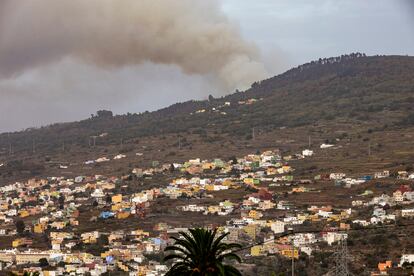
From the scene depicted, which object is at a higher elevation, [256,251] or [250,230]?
[250,230]

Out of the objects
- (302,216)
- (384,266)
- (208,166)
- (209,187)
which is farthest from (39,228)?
(384,266)

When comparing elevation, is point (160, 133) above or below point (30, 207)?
above

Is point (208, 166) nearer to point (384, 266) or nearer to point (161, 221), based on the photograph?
point (161, 221)

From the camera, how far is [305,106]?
197 metres

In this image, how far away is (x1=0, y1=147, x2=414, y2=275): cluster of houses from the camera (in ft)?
308

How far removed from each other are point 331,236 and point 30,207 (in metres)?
57.6

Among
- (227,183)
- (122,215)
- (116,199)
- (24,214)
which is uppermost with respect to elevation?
(227,183)

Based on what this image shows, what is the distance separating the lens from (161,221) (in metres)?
113

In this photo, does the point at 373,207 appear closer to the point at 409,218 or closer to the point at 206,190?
the point at 409,218

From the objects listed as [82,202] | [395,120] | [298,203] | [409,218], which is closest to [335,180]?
[298,203]

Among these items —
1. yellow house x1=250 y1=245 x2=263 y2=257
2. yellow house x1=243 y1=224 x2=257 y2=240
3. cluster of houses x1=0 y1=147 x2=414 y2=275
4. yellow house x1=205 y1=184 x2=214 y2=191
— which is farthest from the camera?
yellow house x1=205 y1=184 x2=214 y2=191

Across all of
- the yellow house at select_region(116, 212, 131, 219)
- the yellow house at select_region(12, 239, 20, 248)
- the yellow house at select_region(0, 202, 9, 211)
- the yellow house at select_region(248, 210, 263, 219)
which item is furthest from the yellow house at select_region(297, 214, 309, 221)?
the yellow house at select_region(0, 202, 9, 211)

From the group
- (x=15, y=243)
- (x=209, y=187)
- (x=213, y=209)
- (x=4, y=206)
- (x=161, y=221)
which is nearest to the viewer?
(x=15, y=243)

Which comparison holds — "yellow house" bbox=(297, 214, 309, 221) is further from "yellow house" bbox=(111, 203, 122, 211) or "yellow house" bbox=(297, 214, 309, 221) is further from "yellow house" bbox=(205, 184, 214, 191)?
"yellow house" bbox=(205, 184, 214, 191)
